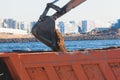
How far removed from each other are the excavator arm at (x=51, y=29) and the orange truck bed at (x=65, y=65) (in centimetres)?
166

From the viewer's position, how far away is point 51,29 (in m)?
11.0

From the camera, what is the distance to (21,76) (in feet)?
29.7

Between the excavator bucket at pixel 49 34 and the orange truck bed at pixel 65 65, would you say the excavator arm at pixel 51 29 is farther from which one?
the orange truck bed at pixel 65 65

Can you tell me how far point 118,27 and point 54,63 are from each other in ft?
361

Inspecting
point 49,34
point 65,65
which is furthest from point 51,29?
point 65,65

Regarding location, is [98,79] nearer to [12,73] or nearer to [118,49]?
[118,49]

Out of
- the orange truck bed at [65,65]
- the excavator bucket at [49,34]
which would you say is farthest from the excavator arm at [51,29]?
the orange truck bed at [65,65]

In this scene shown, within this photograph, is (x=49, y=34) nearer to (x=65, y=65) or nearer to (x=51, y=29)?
(x=51, y=29)

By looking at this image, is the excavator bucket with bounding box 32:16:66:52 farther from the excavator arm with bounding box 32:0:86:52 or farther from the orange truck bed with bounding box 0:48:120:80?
the orange truck bed with bounding box 0:48:120:80

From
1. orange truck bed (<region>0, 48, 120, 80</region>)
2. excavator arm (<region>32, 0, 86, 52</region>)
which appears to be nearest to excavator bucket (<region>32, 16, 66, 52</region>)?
excavator arm (<region>32, 0, 86, 52</region>)

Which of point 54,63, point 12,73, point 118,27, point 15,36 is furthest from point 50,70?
point 15,36

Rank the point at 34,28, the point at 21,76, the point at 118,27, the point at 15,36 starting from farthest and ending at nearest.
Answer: the point at 15,36, the point at 118,27, the point at 34,28, the point at 21,76

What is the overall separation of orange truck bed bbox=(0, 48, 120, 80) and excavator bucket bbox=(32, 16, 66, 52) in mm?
1744

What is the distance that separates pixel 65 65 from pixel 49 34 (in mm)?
2048
